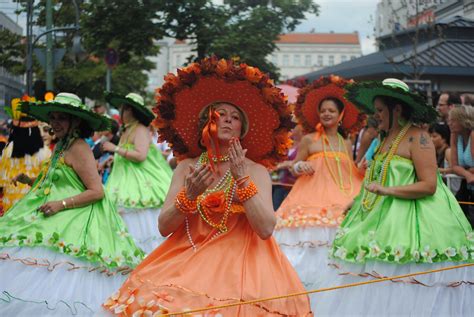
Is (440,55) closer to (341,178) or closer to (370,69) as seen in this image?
(370,69)

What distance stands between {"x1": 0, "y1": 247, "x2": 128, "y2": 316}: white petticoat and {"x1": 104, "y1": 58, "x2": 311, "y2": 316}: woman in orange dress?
135 centimetres

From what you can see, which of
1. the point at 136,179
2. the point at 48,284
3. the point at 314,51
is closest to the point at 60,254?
the point at 48,284

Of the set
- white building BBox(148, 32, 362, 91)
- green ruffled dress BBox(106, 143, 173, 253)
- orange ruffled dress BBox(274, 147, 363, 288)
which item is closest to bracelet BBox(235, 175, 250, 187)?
orange ruffled dress BBox(274, 147, 363, 288)

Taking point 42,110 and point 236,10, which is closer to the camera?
point 42,110

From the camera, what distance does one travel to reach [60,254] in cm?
523

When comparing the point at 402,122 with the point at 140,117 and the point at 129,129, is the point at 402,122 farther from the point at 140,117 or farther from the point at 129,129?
the point at 129,129

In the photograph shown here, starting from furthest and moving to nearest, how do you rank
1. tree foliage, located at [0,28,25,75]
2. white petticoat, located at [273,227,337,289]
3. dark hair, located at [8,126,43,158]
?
1. tree foliage, located at [0,28,25,75]
2. white petticoat, located at [273,227,337,289]
3. dark hair, located at [8,126,43,158]

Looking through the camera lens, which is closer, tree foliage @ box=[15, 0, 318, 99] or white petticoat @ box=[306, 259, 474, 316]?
white petticoat @ box=[306, 259, 474, 316]

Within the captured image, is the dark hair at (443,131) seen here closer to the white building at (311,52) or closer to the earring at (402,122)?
the earring at (402,122)

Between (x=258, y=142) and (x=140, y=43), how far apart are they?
44.0ft

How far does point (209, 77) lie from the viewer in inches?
162

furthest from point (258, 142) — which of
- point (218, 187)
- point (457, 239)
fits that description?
point (457, 239)

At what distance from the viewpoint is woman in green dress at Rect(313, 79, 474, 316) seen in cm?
510

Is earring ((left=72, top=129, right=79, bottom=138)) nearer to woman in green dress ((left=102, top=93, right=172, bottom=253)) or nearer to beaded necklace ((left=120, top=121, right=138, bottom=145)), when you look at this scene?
woman in green dress ((left=102, top=93, right=172, bottom=253))
